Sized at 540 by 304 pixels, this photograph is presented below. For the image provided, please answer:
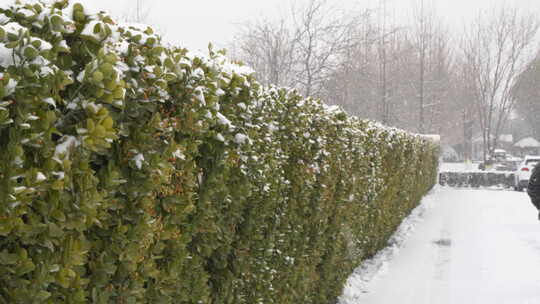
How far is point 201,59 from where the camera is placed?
243 centimetres

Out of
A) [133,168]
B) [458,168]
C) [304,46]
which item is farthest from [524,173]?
[458,168]

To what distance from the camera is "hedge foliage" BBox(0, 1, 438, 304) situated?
1.43m

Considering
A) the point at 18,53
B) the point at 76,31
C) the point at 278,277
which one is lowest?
the point at 278,277

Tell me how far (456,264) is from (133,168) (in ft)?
22.6

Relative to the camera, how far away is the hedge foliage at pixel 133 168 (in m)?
1.43

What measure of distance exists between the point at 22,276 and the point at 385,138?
23.2ft

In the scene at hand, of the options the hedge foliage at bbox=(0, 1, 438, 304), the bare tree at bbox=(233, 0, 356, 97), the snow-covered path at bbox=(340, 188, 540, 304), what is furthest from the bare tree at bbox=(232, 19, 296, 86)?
the hedge foliage at bbox=(0, 1, 438, 304)

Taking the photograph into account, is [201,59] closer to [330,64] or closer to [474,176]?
[330,64]

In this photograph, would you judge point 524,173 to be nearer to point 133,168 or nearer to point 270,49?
point 270,49

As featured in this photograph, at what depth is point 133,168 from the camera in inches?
71.7

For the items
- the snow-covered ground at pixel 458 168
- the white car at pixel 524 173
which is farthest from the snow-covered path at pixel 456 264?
the snow-covered ground at pixel 458 168

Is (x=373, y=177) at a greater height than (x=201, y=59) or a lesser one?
lesser

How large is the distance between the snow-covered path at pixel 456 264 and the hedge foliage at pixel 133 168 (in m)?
2.89

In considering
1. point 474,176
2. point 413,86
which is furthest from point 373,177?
point 413,86
